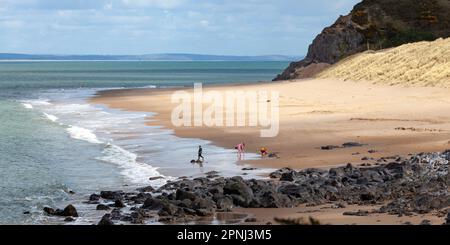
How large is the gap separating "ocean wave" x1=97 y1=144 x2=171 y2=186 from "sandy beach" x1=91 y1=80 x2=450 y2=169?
12.2 ft

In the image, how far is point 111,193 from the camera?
2153 centimetres

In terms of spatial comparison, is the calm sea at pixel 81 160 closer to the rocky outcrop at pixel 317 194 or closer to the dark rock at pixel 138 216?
the dark rock at pixel 138 216

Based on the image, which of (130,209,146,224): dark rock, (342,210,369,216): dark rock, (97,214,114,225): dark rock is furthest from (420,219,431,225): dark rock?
(97,214,114,225): dark rock

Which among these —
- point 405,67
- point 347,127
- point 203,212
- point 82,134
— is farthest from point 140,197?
point 405,67

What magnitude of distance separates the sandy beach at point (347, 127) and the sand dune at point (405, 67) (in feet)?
5.16

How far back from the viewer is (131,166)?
1097 inches

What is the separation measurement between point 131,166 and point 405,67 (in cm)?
3740

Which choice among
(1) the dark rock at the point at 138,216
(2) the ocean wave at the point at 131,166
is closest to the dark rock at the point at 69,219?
(1) the dark rock at the point at 138,216

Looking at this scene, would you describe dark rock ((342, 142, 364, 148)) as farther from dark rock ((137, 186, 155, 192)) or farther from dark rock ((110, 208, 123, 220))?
dark rock ((110, 208, 123, 220))

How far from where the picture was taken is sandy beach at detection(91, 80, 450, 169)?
1051 inches
